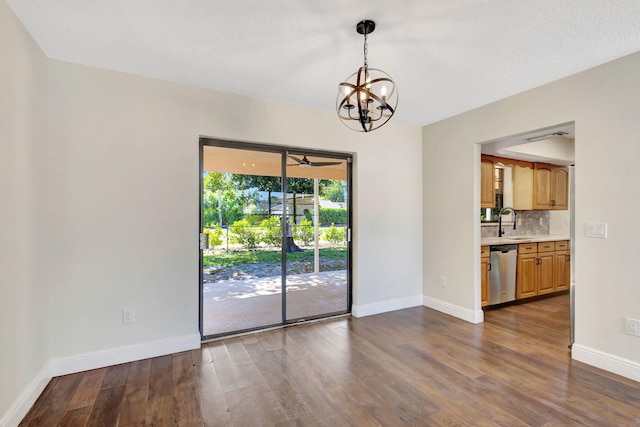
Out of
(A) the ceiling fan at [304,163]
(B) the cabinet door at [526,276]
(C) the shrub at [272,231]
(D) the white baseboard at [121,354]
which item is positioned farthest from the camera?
(B) the cabinet door at [526,276]

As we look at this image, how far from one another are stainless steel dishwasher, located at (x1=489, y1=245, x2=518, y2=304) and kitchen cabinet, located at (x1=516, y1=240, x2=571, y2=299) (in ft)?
0.38

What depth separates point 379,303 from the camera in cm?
406

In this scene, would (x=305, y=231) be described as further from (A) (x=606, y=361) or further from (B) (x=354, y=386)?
(A) (x=606, y=361)

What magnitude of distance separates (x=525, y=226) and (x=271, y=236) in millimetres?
4797

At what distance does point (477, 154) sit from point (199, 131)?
321cm

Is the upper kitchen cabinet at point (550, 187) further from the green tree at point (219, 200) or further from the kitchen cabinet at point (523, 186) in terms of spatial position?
the green tree at point (219, 200)

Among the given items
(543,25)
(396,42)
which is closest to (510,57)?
(543,25)

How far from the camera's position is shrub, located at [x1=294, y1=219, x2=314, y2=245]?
12.2 feet

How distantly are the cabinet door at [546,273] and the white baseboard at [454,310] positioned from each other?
5.25 feet

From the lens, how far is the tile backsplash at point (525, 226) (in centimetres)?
521

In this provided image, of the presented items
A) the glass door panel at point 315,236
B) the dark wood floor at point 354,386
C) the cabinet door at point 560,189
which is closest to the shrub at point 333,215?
the glass door panel at point 315,236

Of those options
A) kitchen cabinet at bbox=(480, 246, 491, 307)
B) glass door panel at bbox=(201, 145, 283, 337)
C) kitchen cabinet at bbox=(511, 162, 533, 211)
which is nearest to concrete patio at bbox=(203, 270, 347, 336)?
glass door panel at bbox=(201, 145, 283, 337)

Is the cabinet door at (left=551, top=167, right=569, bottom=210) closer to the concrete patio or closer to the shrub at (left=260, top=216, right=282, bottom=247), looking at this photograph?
the concrete patio

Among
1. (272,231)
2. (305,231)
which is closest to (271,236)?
(272,231)
